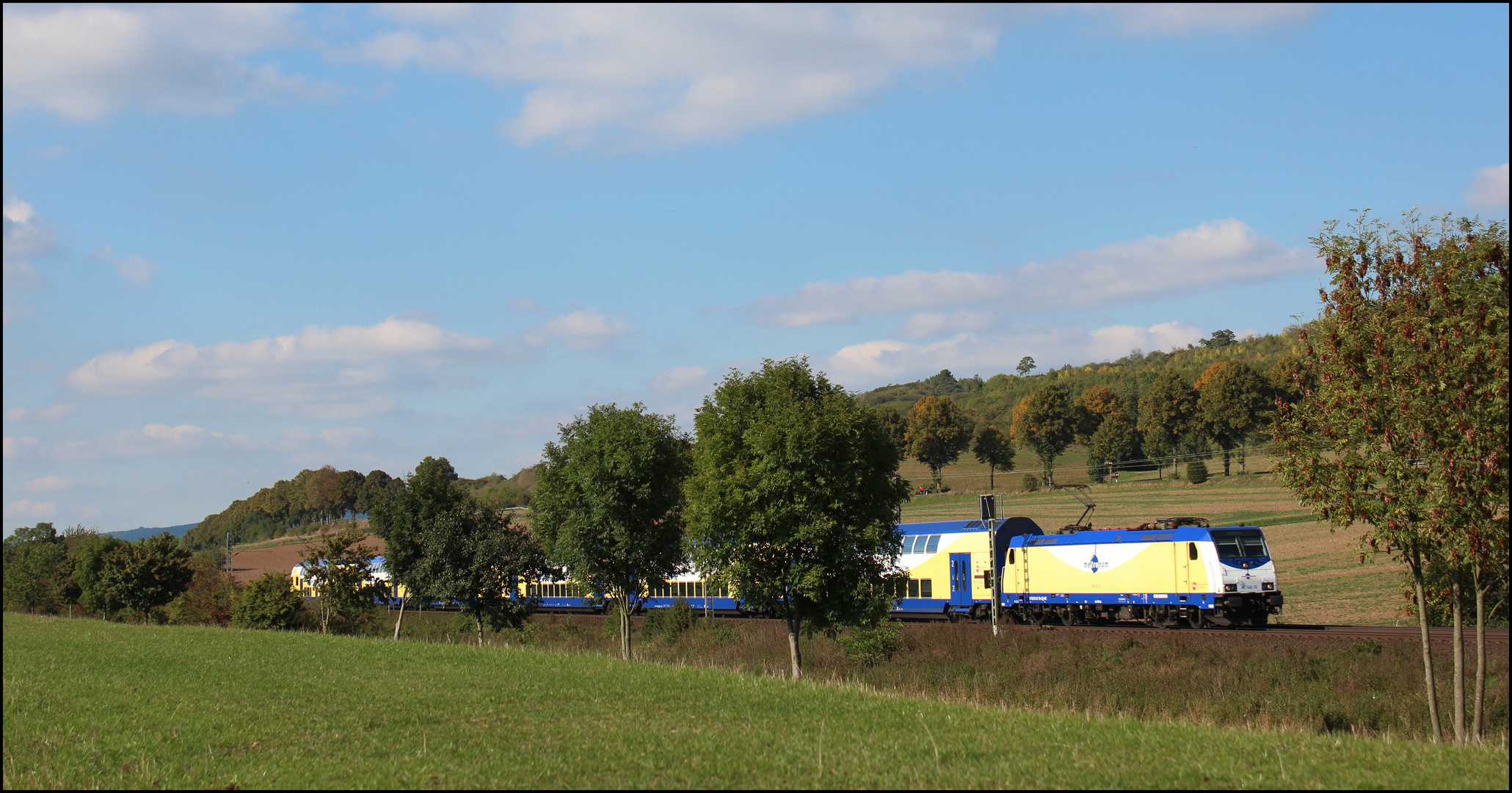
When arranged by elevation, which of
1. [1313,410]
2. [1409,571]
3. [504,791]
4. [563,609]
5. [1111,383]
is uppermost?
[1111,383]

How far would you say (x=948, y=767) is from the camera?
1269 cm

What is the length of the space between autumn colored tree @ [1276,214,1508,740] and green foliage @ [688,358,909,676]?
47.7 ft

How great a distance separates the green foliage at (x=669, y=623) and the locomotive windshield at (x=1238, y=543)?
75.2ft

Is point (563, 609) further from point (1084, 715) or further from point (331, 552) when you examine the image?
point (1084, 715)

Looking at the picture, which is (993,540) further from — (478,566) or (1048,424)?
(1048,424)

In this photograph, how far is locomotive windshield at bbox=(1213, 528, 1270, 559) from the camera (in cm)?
3347

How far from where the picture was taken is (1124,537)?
119 feet

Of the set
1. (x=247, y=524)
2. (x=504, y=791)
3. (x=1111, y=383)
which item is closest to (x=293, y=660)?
(x=504, y=791)

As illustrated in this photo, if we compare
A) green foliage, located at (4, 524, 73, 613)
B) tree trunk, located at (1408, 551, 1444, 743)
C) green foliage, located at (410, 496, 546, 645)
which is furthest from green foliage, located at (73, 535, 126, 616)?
tree trunk, located at (1408, 551, 1444, 743)

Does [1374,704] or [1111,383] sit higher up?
[1111,383]

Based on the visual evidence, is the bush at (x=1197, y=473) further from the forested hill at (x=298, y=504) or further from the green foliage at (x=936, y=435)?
the forested hill at (x=298, y=504)

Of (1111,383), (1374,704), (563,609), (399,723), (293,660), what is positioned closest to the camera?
(399,723)

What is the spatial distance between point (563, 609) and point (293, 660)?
30419mm

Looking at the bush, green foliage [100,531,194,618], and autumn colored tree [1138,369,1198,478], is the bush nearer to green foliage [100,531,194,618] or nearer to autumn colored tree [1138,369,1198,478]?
autumn colored tree [1138,369,1198,478]
